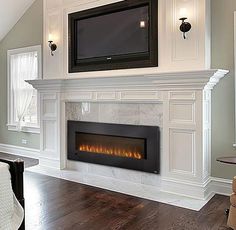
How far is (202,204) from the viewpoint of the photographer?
3.17m

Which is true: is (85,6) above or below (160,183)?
above

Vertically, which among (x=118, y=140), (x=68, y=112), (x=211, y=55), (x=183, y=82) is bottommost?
(x=118, y=140)

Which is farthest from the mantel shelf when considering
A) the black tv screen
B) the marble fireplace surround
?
the black tv screen

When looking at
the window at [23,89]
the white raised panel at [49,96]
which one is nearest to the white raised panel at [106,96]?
the white raised panel at [49,96]

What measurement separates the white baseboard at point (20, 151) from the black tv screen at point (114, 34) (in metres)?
2.43

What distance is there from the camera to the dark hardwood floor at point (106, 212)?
2648 millimetres

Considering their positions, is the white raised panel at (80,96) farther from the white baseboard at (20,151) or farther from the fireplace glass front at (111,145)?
the white baseboard at (20,151)

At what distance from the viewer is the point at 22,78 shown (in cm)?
590

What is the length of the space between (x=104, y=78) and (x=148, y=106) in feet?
2.57

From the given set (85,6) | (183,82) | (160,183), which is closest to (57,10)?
(85,6)

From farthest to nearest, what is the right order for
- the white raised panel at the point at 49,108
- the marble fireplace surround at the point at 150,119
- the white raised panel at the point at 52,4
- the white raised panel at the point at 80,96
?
1. the white raised panel at the point at 49,108
2. the white raised panel at the point at 52,4
3. the white raised panel at the point at 80,96
4. the marble fireplace surround at the point at 150,119

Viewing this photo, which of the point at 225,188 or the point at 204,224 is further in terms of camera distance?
the point at 225,188

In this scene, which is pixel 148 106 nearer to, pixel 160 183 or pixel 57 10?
pixel 160 183

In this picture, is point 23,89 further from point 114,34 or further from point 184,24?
point 184,24
